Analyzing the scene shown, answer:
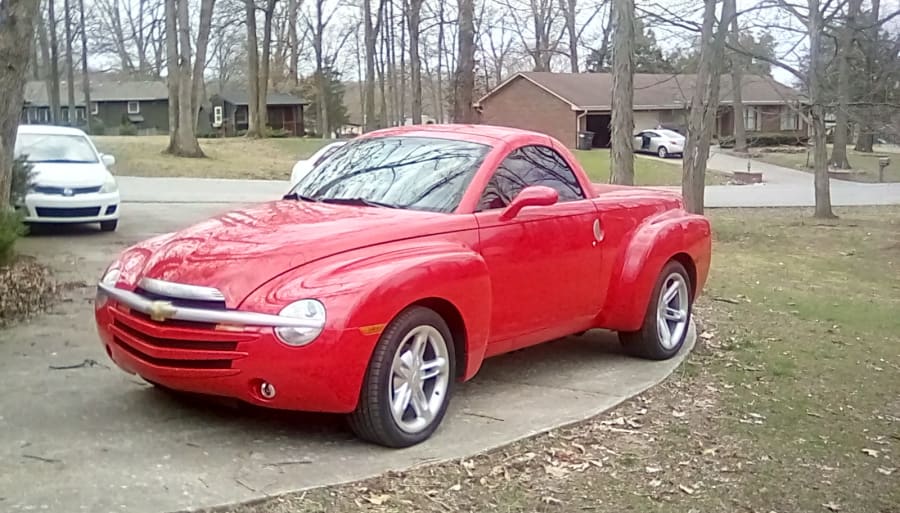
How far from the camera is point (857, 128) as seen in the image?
22.3 m

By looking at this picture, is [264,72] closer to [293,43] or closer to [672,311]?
[293,43]

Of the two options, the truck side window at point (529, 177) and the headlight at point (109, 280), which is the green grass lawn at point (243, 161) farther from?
the headlight at point (109, 280)

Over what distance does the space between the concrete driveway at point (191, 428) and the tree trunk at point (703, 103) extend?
11.5 m

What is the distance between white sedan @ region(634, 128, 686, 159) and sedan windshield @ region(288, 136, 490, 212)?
45.1 m

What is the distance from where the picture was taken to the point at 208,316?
480cm

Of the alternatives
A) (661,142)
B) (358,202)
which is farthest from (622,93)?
(661,142)

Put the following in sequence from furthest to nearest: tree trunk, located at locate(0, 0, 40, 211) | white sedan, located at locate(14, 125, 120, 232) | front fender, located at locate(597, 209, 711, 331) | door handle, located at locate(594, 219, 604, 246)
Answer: white sedan, located at locate(14, 125, 120, 232), tree trunk, located at locate(0, 0, 40, 211), front fender, located at locate(597, 209, 711, 331), door handle, located at locate(594, 219, 604, 246)

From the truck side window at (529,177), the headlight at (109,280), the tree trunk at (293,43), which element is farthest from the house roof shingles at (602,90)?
the headlight at (109,280)

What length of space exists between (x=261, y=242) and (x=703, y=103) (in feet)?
48.4

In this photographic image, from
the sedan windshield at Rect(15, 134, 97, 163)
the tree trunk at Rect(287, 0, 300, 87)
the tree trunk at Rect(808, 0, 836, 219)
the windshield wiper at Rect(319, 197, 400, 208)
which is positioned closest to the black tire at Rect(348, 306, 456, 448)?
the windshield wiper at Rect(319, 197, 400, 208)

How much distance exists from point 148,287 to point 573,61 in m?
56.6

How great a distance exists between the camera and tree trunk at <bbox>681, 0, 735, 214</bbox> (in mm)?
18312

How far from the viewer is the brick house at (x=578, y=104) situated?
54.9m

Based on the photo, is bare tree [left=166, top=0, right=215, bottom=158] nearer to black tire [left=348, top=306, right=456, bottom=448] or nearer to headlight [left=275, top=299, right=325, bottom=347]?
black tire [left=348, top=306, right=456, bottom=448]
